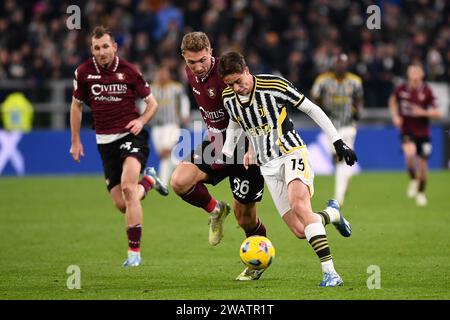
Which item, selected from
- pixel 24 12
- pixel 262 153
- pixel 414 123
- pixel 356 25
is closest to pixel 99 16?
pixel 24 12

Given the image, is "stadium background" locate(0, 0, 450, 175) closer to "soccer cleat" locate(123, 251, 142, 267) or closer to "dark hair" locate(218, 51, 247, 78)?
"soccer cleat" locate(123, 251, 142, 267)

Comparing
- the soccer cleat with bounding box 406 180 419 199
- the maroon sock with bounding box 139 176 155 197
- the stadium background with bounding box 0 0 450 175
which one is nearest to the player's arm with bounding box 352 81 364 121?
the soccer cleat with bounding box 406 180 419 199

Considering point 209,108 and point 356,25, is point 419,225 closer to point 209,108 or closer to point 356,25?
point 209,108

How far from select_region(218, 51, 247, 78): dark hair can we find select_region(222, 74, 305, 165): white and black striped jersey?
325 mm

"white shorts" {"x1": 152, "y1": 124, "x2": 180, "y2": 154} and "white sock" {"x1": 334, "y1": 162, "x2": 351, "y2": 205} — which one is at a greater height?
"white shorts" {"x1": 152, "y1": 124, "x2": 180, "y2": 154}

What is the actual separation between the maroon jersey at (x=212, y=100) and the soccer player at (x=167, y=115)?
10128 millimetres

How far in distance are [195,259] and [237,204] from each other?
1.38m

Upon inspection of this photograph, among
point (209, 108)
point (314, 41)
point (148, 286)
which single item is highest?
point (314, 41)

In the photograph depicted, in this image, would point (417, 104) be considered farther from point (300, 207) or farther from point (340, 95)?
point (300, 207)

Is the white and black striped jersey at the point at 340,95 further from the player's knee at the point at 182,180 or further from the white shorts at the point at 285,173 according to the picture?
the white shorts at the point at 285,173

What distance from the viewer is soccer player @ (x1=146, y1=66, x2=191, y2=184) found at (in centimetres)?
1946

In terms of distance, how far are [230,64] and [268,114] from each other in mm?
613

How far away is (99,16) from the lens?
929 inches

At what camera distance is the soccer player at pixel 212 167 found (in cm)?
866
